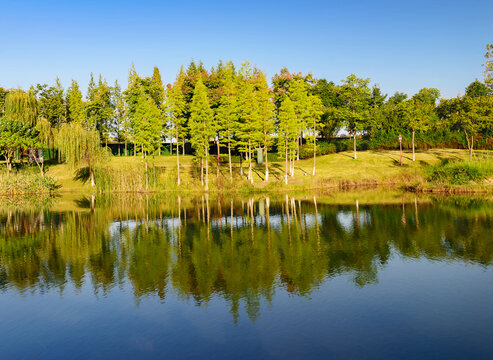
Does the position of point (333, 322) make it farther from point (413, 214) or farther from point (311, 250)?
point (413, 214)

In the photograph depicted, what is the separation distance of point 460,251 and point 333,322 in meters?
13.9

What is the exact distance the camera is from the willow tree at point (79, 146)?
217 ft

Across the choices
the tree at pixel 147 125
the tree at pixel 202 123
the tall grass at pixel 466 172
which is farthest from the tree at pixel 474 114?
the tree at pixel 147 125

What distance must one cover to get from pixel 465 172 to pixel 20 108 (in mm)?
82603

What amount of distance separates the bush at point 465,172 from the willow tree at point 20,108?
76.6 m

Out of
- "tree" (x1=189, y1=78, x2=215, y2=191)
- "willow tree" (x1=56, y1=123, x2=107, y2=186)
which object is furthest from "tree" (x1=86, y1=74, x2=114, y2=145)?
"tree" (x1=189, y1=78, x2=215, y2=191)

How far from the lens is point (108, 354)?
12.8 meters

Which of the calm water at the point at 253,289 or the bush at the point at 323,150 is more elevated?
the bush at the point at 323,150

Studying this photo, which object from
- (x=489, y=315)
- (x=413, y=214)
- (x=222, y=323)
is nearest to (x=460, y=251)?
(x=489, y=315)

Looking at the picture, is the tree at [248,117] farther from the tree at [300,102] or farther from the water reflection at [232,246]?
the water reflection at [232,246]

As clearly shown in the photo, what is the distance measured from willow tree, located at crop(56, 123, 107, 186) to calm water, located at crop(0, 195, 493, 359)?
32.1 meters

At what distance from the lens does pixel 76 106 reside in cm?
8981

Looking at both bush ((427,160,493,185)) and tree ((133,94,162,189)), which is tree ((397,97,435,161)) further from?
tree ((133,94,162,189))

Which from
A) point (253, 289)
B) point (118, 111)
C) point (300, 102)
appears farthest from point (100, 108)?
point (253, 289)
